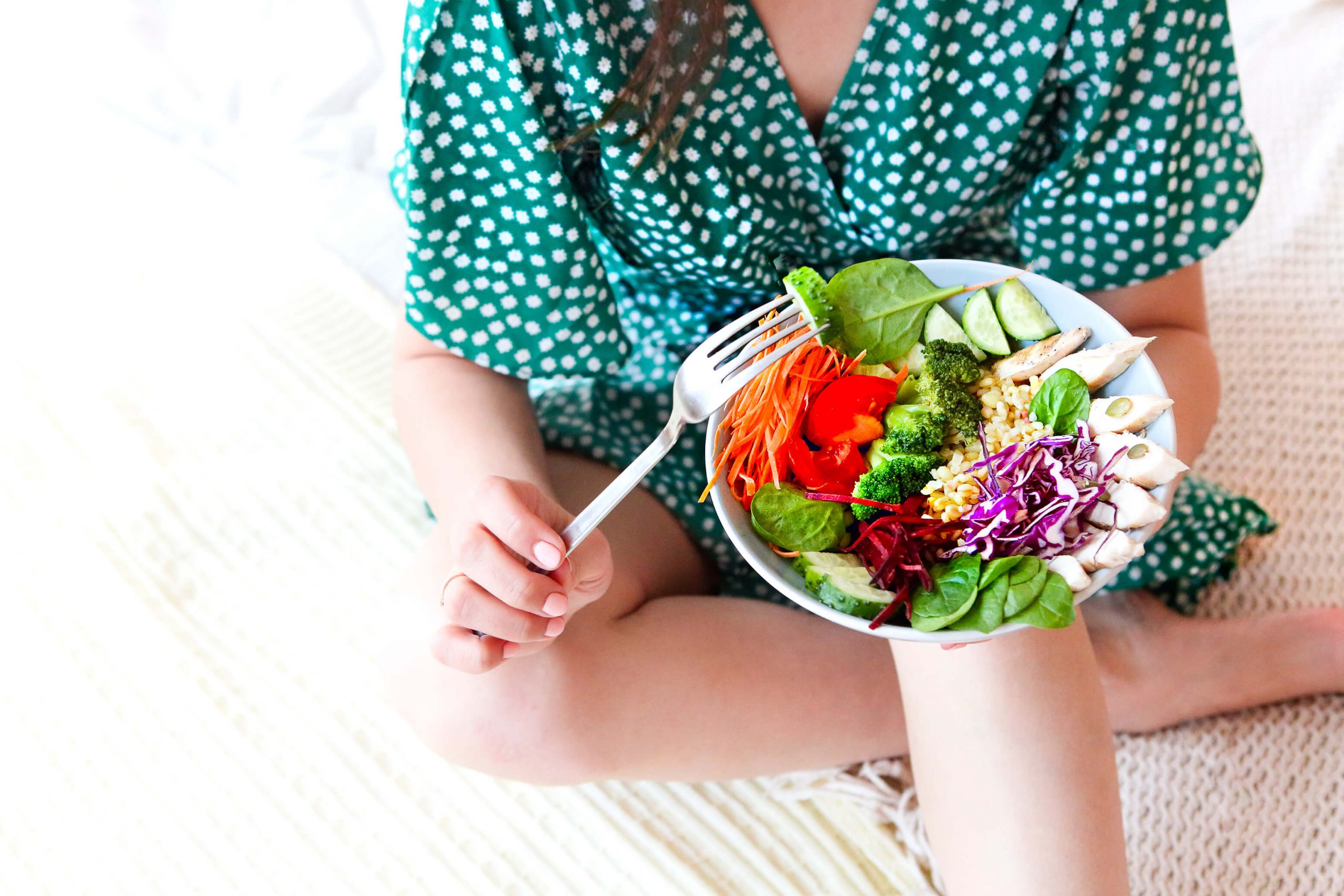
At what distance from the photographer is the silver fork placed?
64 centimetres

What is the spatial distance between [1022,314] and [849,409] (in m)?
0.14

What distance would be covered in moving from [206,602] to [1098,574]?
0.94 meters

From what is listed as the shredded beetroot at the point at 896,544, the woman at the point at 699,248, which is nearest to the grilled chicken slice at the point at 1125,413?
the shredded beetroot at the point at 896,544

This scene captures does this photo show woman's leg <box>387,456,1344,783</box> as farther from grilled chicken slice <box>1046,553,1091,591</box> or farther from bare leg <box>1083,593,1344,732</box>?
grilled chicken slice <box>1046,553,1091,591</box>

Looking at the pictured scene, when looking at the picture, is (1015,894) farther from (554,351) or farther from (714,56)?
(714,56)

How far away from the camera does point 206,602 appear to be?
1.10 m

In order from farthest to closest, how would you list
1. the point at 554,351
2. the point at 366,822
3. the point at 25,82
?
the point at 25,82 → the point at 366,822 → the point at 554,351

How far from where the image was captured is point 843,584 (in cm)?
59

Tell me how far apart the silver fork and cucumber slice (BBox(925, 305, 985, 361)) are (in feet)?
0.27

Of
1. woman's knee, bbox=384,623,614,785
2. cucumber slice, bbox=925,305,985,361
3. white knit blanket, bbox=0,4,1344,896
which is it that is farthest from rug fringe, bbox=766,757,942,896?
cucumber slice, bbox=925,305,985,361

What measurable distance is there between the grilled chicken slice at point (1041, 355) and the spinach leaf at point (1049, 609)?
155 mm

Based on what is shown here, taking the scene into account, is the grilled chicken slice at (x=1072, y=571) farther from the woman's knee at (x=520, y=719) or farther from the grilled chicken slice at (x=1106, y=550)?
the woman's knee at (x=520, y=719)

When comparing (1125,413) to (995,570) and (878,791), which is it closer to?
(995,570)

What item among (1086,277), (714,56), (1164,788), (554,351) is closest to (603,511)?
(554,351)
